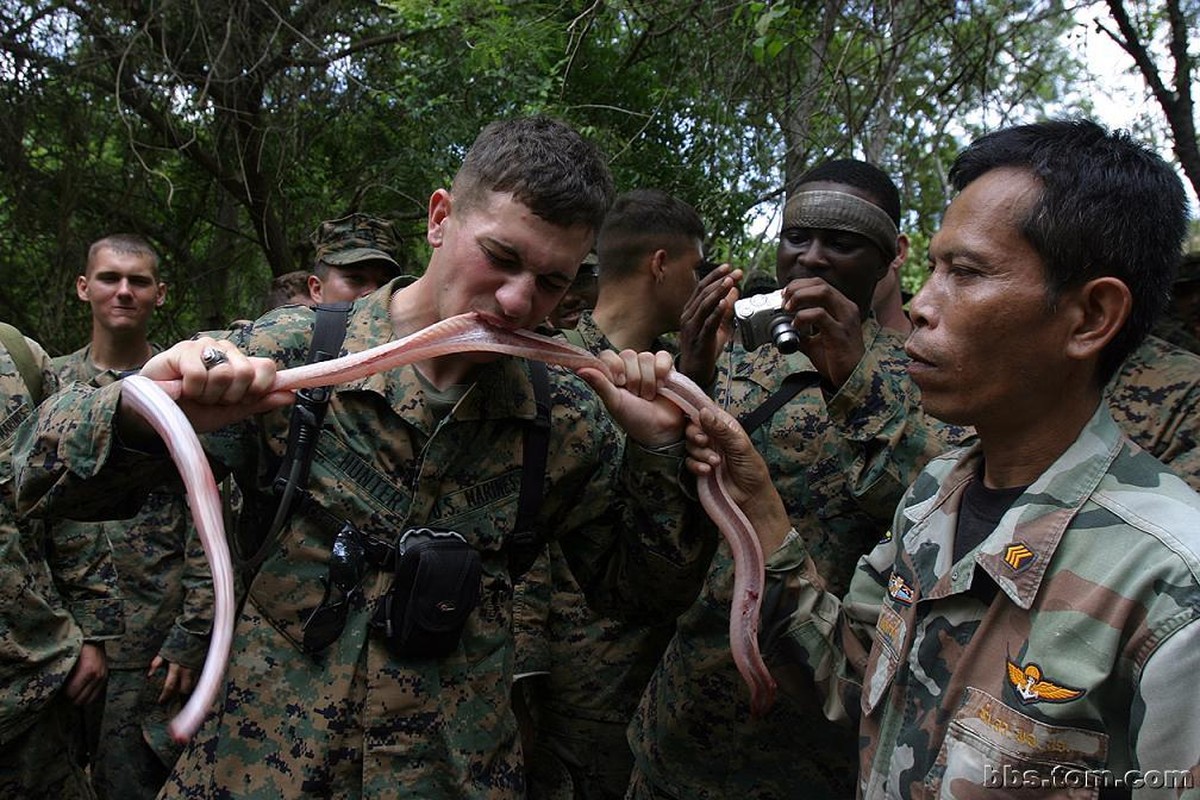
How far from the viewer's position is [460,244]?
235 cm

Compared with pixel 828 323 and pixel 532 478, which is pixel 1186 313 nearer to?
pixel 828 323

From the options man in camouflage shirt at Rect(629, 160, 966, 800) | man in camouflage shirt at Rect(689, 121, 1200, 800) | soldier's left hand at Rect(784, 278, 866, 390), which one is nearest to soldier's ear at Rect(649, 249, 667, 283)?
man in camouflage shirt at Rect(629, 160, 966, 800)

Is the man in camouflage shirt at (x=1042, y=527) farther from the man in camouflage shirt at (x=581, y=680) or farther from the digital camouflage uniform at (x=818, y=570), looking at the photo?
the man in camouflage shirt at (x=581, y=680)

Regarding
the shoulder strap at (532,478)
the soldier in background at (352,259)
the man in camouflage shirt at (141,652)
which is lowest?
the man in camouflage shirt at (141,652)

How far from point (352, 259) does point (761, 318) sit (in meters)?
3.44

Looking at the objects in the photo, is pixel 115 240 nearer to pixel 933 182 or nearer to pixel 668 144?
pixel 668 144

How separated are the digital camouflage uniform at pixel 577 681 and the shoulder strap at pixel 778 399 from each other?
1161mm

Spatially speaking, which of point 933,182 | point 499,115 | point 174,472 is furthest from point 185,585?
point 933,182

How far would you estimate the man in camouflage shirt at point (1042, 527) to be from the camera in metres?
1.61

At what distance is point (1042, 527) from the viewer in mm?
1789

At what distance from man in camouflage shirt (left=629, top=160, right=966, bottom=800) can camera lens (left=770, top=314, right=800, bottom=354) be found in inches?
2.4

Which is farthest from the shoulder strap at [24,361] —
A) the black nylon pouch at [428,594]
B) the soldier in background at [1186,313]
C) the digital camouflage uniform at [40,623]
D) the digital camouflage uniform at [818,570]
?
the soldier in background at [1186,313]

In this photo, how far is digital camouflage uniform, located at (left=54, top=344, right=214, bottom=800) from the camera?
4766 mm

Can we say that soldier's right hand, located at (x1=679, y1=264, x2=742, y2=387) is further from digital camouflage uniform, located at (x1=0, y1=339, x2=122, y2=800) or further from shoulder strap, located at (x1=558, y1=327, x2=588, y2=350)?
digital camouflage uniform, located at (x1=0, y1=339, x2=122, y2=800)
